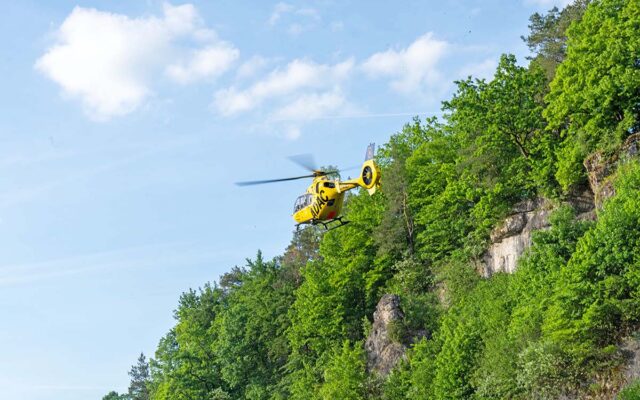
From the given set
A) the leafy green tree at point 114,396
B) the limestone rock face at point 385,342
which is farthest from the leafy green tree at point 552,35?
the leafy green tree at point 114,396

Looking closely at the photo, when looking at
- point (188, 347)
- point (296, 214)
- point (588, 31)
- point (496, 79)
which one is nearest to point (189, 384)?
point (188, 347)

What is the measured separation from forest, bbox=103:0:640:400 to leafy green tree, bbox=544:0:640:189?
0.36 ft

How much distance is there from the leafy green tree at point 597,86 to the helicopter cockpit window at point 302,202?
1601cm

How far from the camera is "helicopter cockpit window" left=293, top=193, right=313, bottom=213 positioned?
2154 inches

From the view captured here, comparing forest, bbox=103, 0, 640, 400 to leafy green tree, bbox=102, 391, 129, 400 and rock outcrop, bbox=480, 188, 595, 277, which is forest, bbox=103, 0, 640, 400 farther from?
leafy green tree, bbox=102, 391, 129, 400

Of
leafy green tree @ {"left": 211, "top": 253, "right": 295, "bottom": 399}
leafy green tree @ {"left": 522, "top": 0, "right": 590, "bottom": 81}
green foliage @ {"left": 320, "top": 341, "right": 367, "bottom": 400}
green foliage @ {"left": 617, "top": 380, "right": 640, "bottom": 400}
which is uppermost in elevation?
leafy green tree @ {"left": 522, "top": 0, "right": 590, "bottom": 81}

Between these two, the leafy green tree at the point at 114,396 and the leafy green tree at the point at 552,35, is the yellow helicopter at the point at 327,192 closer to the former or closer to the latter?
the leafy green tree at the point at 552,35

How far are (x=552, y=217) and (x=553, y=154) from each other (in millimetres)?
11192

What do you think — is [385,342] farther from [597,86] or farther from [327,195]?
[597,86]

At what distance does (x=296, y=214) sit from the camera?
2210 inches

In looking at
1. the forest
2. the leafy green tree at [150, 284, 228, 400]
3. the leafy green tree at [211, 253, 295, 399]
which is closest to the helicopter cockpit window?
the forest

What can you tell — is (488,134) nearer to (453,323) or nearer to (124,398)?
Result: (453,323)

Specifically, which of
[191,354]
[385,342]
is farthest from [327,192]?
[191,354]

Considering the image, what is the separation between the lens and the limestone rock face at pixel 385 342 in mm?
62781
